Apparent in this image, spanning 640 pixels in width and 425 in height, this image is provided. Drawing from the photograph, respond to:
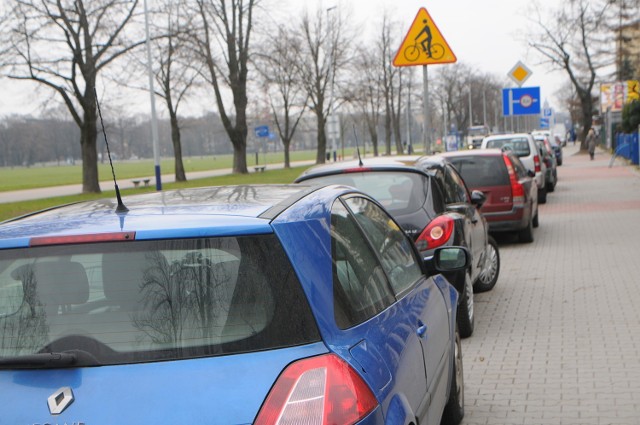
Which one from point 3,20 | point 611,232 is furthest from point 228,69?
point 611,232

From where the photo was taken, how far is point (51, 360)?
8.43 ft

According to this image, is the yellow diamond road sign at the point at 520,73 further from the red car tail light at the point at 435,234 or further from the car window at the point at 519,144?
→ the red car tail light at the point at 435,234

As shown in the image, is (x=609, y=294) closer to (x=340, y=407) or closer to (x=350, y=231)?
(x=350, y=231)

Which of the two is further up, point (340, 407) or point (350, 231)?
point (350, 231)

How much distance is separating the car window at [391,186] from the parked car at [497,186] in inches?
235

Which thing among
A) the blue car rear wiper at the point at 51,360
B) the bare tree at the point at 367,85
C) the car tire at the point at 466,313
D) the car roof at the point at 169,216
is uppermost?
the bare tree at the point at 367,85

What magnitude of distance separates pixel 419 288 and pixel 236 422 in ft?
6.53

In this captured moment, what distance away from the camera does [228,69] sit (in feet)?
166

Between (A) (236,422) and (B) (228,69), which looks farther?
(B) (228,69)

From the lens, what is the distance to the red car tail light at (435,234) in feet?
24.5

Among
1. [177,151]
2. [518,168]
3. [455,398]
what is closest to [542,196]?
[518,168]

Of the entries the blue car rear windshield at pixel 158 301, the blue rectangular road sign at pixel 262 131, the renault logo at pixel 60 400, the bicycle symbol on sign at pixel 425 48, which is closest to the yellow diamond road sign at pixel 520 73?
the bicycle symbol on sign at pixel 425 48

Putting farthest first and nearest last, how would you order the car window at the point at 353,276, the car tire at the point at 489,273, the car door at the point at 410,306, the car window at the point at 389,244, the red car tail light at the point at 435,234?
the car tire at the point at 489,273 → the red car tail light at the point at 435,234 → the car window at the point at 389,244 → the car door at the point at 410,306 → the car window at the point at 353,276

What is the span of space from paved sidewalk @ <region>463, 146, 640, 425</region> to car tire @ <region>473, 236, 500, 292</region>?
12cm
